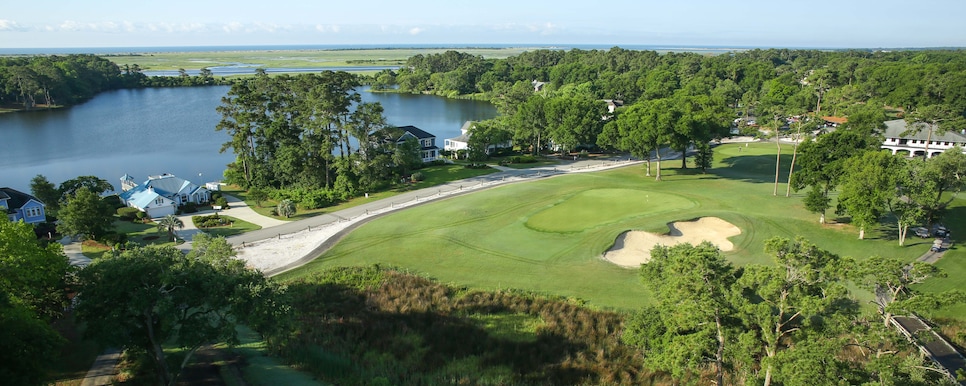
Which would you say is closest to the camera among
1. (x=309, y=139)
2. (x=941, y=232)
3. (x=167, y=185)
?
(x=941, y=232)

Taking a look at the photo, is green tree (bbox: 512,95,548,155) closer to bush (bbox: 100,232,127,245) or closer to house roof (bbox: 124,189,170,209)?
house roof (bbox: 124,189,170,209)

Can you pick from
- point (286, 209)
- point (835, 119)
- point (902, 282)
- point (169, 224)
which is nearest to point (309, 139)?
point (286, 209)

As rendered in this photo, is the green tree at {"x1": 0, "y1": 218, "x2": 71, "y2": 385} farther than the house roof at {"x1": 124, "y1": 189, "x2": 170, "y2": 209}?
No

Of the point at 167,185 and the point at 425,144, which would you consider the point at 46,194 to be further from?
the point at 425,144

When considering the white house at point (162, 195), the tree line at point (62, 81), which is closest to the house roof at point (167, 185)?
the white house at point (162, 195)

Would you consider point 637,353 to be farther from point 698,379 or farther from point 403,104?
point 403,104

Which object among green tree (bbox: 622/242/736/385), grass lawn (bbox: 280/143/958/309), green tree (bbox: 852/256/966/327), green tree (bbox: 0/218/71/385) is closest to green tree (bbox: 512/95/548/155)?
grass lawn (bbox: 280/143/958/309)
